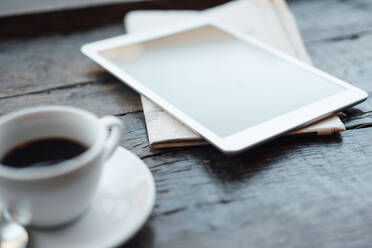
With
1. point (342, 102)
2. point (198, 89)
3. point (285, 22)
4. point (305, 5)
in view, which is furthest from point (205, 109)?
point (305, 5)

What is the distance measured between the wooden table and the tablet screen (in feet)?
0.13

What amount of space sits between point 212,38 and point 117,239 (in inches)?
18.7

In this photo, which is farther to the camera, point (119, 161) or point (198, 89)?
point (198, 89)

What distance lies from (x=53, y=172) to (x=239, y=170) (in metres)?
0.23

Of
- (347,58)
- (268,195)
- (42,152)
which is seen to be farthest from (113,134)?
(347,58)

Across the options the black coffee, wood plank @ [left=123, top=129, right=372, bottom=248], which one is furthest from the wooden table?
the black coffee

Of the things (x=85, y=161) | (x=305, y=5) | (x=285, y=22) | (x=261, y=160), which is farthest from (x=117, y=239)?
(x=305, y=5)

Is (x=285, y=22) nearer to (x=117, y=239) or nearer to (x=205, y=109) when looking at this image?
(x=205, y=109)

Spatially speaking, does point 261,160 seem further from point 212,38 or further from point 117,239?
point 212,38

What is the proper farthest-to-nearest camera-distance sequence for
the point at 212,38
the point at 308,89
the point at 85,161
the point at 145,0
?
the point at 145,0 → the point at 212,38 → the point at 308,89 → the point at 85,161

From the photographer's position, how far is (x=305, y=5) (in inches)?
39.5

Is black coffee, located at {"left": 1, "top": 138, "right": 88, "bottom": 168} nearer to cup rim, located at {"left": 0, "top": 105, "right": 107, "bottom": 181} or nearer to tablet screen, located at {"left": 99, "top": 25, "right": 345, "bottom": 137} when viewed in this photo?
cup rim, located at {"left": 0, "top": 105, "right": 107, "bottom": 181}

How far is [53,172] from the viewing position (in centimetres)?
38

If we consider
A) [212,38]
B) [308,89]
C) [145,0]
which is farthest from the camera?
[145,0]
